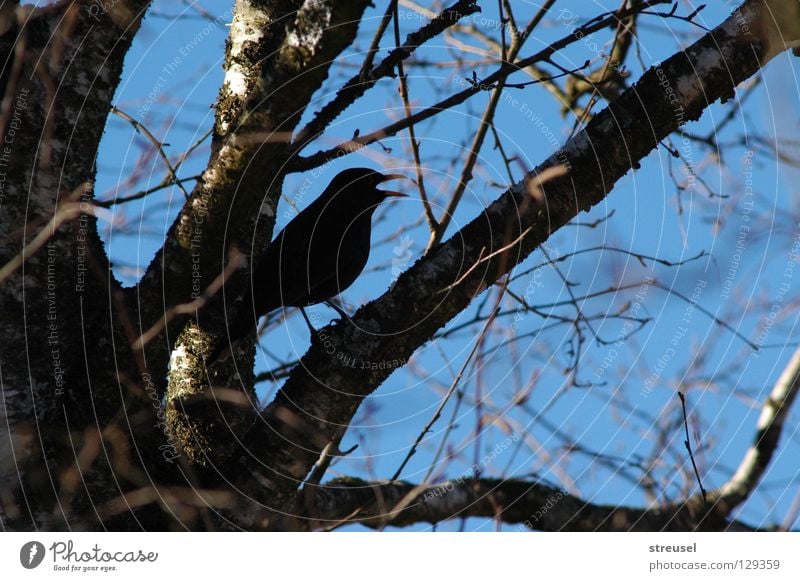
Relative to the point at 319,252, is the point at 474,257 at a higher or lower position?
lower

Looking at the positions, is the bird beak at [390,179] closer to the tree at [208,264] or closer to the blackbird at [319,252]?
the blackbird at [319,252]

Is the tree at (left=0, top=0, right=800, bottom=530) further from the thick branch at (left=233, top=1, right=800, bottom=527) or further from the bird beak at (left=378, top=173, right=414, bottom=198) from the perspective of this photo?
the bird beak at (left=378, top=173, right=414, bottom=198)

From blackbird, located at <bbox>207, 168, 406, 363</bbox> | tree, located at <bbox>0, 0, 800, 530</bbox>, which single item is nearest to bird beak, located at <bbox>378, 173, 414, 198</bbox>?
blackbird, located at <bbox>207, 168, 406, 363</bbox>

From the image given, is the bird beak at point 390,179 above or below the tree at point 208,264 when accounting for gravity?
above

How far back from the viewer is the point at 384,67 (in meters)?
2.51

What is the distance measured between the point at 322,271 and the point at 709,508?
181cm

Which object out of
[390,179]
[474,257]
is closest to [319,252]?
[390,179]

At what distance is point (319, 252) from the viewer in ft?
11.4

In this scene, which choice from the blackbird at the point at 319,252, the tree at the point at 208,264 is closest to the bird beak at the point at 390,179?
the blackbird at the point at 319,252

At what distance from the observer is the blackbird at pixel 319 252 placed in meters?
3.22

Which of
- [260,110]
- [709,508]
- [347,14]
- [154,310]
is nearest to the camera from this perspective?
[347,14]

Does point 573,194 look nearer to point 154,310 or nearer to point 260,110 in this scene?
point 260,110

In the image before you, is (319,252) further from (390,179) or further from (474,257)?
(474,257)
